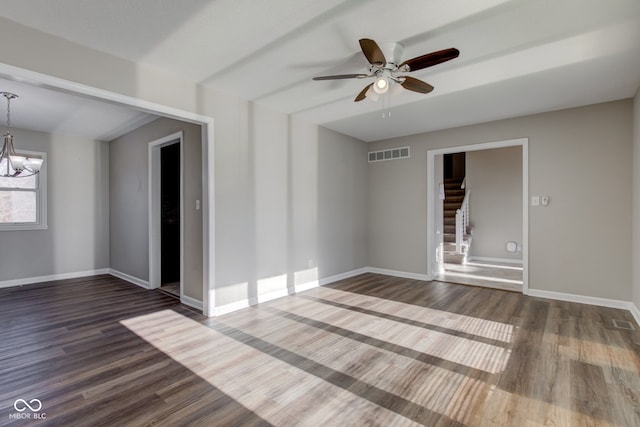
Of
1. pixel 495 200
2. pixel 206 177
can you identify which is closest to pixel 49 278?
pixel 206 177

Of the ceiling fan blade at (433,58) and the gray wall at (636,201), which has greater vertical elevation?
the ceiling fan blade at (433,58)

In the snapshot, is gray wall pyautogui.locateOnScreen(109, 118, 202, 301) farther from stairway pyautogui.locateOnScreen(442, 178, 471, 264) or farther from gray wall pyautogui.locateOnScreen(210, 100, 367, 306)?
stairway pyautogui.locateOnScreen(442, 178, 471, 264)

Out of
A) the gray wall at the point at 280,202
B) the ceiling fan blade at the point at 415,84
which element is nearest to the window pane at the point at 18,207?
the gray wall at the point at 280,202

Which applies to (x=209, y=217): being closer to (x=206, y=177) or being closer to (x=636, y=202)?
(x=206, y=177)

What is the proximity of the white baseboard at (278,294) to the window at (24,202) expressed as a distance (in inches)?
172

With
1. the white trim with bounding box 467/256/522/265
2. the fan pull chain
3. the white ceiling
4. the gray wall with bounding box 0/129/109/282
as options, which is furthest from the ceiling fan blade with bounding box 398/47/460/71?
the gray wall with bounding box 0/129/109/282

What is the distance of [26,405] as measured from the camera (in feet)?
6.42

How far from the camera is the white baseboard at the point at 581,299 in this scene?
380 cm

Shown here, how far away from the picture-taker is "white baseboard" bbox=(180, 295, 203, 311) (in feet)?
12.8

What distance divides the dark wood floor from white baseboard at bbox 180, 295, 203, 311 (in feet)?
0.37

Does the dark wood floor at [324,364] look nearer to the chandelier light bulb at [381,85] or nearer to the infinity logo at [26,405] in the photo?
the infinity logo at [26,405]

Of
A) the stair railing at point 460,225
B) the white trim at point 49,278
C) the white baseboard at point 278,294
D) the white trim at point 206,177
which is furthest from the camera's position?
the stair railing at point 460,225

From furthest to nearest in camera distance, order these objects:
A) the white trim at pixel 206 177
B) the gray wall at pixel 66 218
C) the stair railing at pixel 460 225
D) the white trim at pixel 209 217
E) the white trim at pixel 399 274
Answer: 1. the stair railing at pixel 460 225
2. the white trim at pixel 399 274
3. the gray wall at pixel 66 218
4. the white trim at pixel 209 217
5. the white trim at pixel 206 177

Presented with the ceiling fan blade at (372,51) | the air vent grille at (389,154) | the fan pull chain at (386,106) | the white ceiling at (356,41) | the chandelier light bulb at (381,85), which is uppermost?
the white ceiling at (356,41)
